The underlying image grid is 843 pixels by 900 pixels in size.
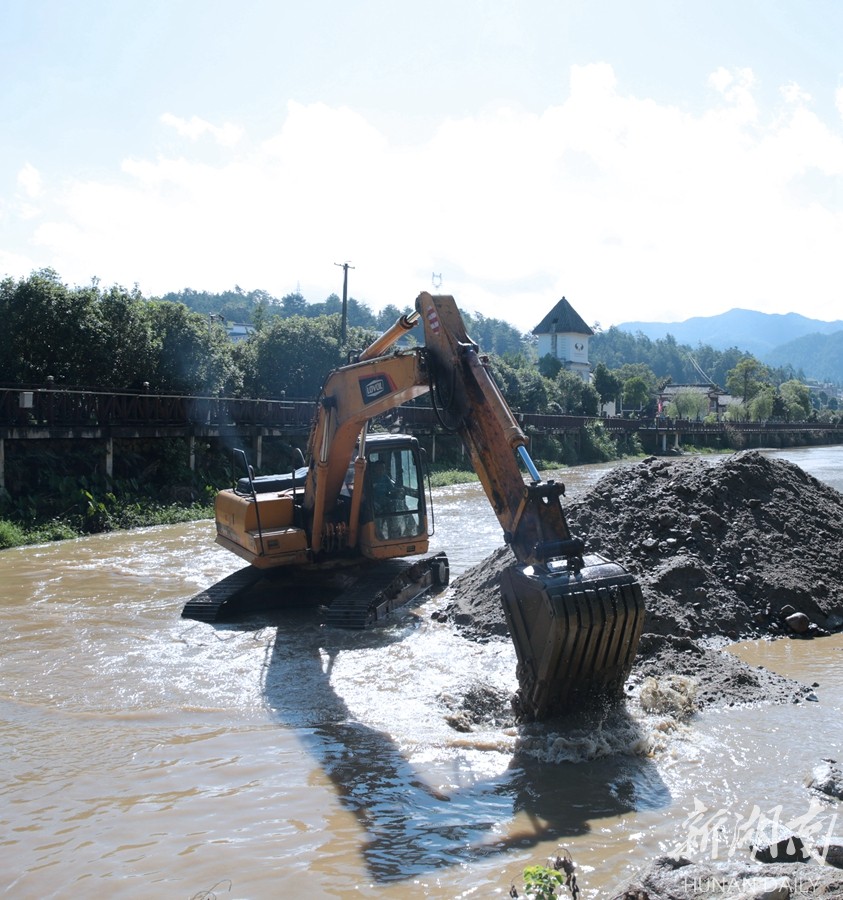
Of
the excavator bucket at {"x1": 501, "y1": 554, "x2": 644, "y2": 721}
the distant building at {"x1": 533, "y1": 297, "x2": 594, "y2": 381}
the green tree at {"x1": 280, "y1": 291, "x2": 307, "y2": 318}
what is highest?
the green tree at {"x1": 280, "y1": 291, "x2": 307, "y2": 318}

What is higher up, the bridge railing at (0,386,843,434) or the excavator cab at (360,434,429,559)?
the bridge railing at (0,386,843,434)

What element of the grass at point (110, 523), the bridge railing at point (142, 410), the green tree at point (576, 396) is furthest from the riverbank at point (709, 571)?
the green tree at point (576, 396)

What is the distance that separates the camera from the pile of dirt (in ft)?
28.9

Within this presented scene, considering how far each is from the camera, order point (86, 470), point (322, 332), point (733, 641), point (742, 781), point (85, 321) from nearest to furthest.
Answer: point (742, 781) < point (733, 641) < point (86, 470) < point (85, 321) < point (322, 332)

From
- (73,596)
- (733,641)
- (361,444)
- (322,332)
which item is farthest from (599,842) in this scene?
(322,332)

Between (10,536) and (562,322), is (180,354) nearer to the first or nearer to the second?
(10,536)

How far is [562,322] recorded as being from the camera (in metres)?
92.8

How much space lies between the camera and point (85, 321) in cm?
2494

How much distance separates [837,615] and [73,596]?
10.3 meters

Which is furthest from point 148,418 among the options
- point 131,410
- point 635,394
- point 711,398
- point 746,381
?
point 746,381

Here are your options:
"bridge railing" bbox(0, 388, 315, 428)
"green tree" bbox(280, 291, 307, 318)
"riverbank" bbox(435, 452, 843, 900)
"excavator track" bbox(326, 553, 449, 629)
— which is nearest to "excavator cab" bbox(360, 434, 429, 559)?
"excavator track" bbox(326, 553, 449, 629)

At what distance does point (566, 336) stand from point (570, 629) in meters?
88.1

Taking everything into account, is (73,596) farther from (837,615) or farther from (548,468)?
(548,468)

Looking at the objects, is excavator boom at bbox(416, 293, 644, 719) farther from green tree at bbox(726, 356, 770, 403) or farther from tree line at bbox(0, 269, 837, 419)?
green tree at bbox(726, 356, 770, 403)
